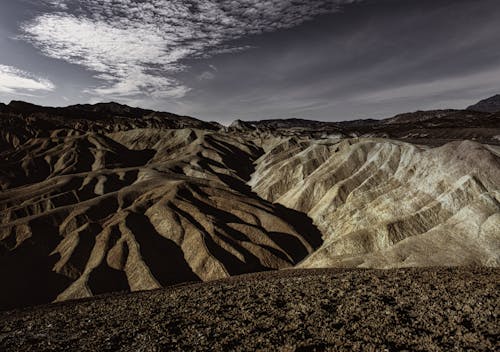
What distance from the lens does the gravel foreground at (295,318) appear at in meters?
15.1

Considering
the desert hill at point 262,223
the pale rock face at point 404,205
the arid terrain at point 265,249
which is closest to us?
the arid terrain at point 265,249

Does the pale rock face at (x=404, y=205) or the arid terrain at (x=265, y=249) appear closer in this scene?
the arid terrain at (x=265, y=249)

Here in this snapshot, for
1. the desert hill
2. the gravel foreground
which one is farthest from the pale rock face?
the gravel foreground

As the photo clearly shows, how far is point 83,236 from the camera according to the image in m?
61.0

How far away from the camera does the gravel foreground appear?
1508 cm

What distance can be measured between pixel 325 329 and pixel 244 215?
53.1 metres

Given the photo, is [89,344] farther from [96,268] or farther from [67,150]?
[67,150]

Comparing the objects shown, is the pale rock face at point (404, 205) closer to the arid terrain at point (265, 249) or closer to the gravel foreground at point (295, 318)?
the arid terrain at point (265, 249)

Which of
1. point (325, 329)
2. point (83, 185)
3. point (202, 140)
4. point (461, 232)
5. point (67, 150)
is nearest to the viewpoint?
point (325, 329)

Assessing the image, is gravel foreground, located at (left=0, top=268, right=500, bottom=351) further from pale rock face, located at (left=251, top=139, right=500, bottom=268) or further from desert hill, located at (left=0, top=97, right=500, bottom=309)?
desert hill, located at (left=0, top=97, right=500, bottom=309)

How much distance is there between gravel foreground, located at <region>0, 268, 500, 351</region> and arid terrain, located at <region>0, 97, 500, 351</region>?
0.11 metres

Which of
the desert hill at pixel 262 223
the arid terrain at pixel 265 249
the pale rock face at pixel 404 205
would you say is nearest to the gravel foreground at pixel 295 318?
the arid terrain at pixel 265 249

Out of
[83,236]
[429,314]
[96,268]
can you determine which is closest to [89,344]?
[429,314]

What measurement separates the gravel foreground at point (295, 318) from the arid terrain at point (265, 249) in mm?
110
